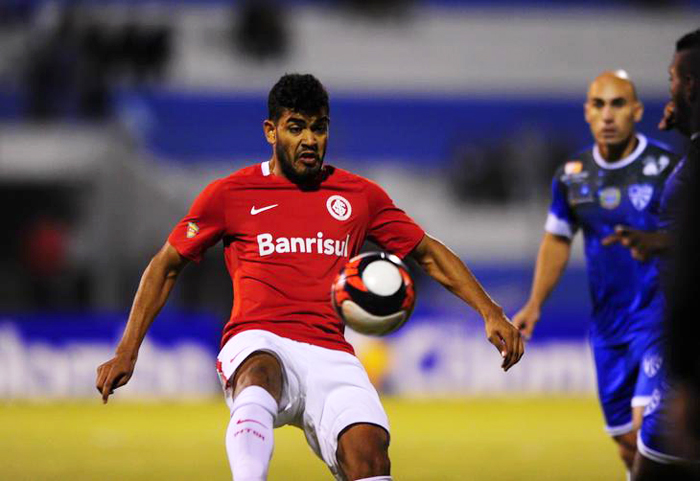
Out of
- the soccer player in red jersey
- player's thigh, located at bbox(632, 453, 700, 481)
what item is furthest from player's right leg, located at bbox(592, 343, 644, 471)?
player's thigh, located at bbox(632, 453, 700, 481)

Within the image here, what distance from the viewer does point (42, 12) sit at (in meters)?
21.1

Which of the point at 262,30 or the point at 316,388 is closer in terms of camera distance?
the point at 316,388

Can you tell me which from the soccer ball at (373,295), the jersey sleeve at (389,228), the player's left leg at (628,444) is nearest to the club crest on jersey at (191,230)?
the soccer ball at (373,295)

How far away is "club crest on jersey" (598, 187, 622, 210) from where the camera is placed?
23.6 ft

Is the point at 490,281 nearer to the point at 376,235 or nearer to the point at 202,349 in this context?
the point at 202,349

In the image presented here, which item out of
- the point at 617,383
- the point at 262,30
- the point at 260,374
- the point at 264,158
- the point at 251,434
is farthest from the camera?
the point at 262,30

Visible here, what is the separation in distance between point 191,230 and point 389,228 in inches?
38.7

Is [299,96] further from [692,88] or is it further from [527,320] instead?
[527,320]

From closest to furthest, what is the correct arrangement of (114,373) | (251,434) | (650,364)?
(251,434) → (114,373) → (650,364)

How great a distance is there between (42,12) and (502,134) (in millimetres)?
9751

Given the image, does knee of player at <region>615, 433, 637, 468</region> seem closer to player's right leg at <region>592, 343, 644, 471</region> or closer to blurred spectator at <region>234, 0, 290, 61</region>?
player's right leg at <region>592, 343, 644, 471</region>

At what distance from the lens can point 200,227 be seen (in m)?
5.56

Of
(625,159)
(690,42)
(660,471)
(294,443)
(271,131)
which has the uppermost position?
(690,42)

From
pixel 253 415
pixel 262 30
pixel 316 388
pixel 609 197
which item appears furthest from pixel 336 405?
pixel 262 30
